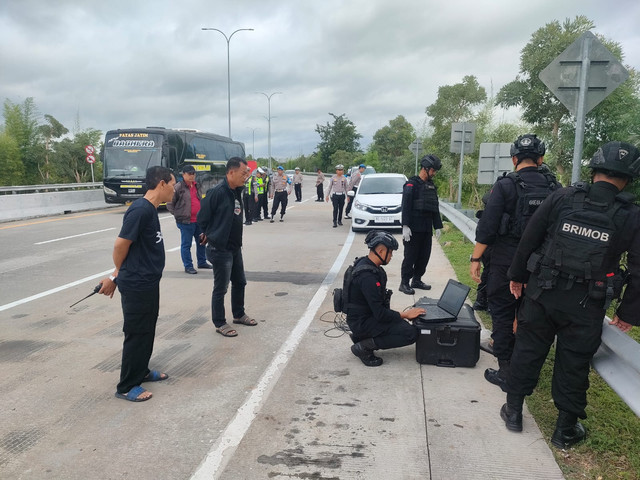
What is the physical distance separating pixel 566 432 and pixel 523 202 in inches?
69.0

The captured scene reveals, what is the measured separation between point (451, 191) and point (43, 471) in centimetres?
2162

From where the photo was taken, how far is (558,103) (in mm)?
20719

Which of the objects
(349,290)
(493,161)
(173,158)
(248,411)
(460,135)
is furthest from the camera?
(173,158)

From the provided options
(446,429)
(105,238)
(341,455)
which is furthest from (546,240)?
(105,238)

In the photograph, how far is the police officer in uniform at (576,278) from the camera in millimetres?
2893

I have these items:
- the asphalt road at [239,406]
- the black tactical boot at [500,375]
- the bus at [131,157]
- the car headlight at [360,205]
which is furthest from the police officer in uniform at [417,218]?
the bus at [131,157]

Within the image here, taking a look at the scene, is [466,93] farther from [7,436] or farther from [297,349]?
[7,436]

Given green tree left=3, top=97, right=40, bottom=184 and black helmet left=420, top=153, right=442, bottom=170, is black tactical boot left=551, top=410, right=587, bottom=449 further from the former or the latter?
green tree left=3, top=97, right=40, bottom=184

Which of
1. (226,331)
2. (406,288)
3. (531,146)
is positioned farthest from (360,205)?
(531,146)

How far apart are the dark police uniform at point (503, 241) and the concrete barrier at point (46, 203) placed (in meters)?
17.4

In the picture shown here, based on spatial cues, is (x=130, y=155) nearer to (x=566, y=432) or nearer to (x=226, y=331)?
(x=226, y=331)

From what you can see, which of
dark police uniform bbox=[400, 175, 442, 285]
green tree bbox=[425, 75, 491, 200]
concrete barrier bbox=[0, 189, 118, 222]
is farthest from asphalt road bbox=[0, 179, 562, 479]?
green tree bbox=[425, 75, 491, 200]

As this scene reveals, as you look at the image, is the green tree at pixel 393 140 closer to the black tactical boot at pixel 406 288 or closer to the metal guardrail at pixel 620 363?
the black tactical boot at pixel 406 288

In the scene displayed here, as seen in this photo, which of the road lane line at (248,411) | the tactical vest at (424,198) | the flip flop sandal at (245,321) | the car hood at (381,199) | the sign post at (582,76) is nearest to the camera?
the road lane line at (248,411)
